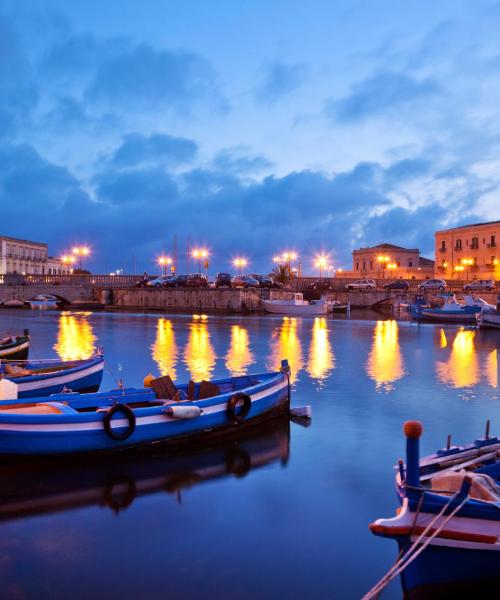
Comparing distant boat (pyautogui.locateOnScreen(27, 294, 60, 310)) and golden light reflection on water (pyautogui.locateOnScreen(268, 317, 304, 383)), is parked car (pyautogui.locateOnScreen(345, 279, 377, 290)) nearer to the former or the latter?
golden light reflection on water (pyautogui.locateOnScreen(268, 317, 304, 383))

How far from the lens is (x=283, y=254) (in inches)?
4353

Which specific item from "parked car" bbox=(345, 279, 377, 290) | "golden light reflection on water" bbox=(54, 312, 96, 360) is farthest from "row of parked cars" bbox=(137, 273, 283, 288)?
"golden light reflection on water" bbox=(54, 312, 96, 360)

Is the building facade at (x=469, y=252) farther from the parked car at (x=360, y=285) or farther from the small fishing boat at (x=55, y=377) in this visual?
the small fishing boat at (x=55, y=377)

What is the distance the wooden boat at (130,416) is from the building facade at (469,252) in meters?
89.3

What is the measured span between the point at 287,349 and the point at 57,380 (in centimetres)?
1948

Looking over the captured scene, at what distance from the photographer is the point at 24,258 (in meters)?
129

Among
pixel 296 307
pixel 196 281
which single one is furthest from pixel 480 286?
pixel 196 281

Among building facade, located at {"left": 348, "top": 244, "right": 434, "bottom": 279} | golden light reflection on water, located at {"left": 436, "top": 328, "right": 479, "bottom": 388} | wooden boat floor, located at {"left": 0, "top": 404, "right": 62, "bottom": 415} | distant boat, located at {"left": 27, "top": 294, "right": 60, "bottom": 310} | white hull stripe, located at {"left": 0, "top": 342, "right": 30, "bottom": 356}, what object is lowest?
golden light reflection on water, located at {"left": 436, "top": 328, "right": 479, "bottom": 388}

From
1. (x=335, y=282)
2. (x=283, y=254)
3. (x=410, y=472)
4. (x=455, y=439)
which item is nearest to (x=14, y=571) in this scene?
(x=410, y=472)

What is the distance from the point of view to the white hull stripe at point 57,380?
15727 mm

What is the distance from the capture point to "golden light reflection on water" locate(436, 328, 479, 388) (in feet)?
79.2

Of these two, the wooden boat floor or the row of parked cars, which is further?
the row of parked cars

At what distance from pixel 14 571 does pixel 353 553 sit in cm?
456

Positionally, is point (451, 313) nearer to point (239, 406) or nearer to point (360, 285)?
point (360, 285)
